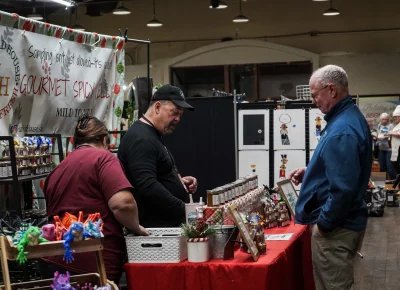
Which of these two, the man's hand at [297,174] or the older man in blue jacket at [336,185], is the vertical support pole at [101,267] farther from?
the man's hand at [297,174]

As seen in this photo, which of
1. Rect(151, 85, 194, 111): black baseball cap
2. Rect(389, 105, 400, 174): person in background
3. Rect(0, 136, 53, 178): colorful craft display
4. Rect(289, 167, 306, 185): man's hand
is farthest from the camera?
Rect(389, 105, 400, 174): person in background

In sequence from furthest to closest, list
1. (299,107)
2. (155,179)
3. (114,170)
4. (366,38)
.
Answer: (366,38)
(299,107)
(155,179)
(114,170)

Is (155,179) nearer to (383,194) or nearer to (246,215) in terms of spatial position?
(246,215)

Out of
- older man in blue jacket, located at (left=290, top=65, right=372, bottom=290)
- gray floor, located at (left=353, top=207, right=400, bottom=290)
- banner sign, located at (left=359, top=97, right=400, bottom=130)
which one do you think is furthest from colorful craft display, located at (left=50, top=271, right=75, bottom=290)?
banner sign, located at (left=359, top=97, right=400, bottom=130)

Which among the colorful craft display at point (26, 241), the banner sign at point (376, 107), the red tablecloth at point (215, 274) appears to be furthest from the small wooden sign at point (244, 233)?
the banner sign at point (376, 107)

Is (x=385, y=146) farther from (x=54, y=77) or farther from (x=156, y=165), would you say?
(x=156, y=165)

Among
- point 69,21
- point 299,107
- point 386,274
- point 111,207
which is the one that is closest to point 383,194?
point 299,107

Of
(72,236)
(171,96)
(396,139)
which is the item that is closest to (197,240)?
(72,236)

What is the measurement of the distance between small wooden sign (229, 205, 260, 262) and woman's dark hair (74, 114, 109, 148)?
2.57ft

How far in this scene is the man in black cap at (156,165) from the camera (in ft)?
13.4

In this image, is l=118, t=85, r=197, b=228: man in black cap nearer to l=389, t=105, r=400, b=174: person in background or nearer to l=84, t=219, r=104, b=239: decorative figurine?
l=84, t=219, r=104, b=239: decorative figurine

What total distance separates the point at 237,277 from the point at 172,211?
2.26 ft

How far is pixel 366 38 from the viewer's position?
63.1 ft

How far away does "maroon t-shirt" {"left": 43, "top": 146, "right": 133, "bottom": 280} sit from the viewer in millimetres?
3559
